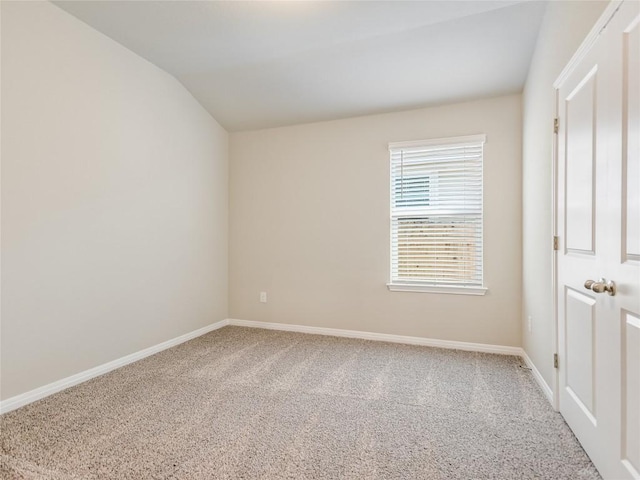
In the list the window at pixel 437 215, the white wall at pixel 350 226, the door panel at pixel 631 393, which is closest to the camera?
the door panel at pixel 631 393

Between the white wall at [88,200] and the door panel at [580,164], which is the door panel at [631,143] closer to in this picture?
the door panel at [580,164]

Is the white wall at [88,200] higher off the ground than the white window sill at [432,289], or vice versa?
the white wall at [88,200]

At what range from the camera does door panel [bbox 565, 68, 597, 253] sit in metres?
1.65

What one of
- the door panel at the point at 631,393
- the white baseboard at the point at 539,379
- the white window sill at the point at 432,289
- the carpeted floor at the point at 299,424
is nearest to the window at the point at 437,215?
the white window sill at the point at 432,289

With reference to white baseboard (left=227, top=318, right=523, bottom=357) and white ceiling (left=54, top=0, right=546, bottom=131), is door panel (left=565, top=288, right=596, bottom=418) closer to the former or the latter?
white baseboard (left=227, top=318, right=523, bottom=357)

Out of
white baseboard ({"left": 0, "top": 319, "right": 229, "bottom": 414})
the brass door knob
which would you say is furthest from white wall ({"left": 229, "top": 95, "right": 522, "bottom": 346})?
the brass door knob

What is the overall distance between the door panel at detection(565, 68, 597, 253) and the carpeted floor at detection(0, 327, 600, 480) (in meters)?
1.09

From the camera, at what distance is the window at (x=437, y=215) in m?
3.32

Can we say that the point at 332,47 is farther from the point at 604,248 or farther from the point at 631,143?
the point at 604,248

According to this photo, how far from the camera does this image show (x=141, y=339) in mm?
3145

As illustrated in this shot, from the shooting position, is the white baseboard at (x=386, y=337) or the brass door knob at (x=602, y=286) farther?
the white baseboard at (x=386, y=337)

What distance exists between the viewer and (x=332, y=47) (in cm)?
290

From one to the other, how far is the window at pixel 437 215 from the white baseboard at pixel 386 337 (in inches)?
20.1

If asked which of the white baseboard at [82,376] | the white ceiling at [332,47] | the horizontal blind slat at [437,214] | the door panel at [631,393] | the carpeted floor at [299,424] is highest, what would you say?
the white ceiling at [332,47]
